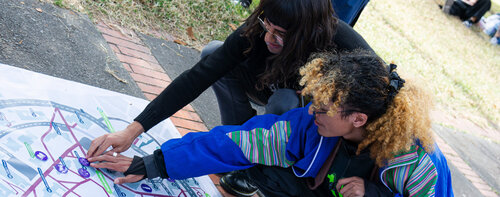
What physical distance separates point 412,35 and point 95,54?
228 inches

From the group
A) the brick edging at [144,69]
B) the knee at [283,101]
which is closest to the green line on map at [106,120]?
the brick edging at [144,69]

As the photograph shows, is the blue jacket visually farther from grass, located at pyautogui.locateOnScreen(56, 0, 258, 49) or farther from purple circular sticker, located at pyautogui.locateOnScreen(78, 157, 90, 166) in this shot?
grass, located at pyautogui.locateOnScreen(56, 0, 258, 49)

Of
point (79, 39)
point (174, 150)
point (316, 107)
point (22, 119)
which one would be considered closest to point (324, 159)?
point (316, 107)

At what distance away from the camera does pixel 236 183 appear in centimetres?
179

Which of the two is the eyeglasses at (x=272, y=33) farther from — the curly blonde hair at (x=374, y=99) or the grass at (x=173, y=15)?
the grass at (x=173, y=15)

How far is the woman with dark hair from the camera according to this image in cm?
148

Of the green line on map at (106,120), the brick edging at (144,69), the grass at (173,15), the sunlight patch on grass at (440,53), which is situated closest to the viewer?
the green line on map at (106,120)

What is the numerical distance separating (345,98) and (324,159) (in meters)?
0.31

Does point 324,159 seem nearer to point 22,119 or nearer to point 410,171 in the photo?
point 410,171

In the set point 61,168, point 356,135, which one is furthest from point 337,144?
point 61,168

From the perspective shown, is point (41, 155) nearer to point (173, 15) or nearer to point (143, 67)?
point (143, 67)

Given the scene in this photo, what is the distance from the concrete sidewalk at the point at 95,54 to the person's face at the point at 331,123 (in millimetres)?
631

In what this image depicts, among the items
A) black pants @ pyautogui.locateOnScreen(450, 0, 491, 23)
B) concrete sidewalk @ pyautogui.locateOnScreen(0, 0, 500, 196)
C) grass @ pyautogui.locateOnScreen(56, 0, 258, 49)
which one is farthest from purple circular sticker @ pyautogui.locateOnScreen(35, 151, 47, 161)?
black pants @ pyautogui.locateOnScreen(450, 0, 491, 23)

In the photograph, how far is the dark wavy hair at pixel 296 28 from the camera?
147cm
